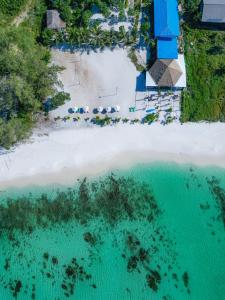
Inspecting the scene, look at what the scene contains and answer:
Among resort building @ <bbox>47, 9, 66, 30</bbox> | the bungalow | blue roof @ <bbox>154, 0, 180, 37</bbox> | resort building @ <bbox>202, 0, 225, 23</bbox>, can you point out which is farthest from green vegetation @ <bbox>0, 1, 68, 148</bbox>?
resort building @ <bbox>202, 0, 225, 23</bbox>

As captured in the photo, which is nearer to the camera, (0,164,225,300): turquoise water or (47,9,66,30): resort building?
(0,164,225,300): turquoise water

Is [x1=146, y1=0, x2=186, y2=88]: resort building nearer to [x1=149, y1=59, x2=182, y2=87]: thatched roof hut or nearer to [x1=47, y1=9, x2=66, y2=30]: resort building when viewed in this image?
[x1=149, y1=59, x2=182, y2=87]: thatched roof hut

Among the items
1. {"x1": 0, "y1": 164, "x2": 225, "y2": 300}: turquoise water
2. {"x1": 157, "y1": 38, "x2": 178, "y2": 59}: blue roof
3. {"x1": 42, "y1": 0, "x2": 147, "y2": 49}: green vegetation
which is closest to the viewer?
{"x1": 0, "y1": 164, "x2": 225, "y2": 300}: turquoise water

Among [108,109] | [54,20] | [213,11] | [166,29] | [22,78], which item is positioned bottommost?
[108,109]

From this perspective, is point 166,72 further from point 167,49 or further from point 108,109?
point 108,109

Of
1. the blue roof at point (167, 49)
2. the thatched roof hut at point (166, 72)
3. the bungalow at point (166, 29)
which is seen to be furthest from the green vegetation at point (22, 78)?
the bungalow at point (166, 29)

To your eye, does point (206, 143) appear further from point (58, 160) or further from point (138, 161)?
point (58, 160)

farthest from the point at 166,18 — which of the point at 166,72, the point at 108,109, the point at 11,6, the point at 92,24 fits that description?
Answer: the point at 11,6

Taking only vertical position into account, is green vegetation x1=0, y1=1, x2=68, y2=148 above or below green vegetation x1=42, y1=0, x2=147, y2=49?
below

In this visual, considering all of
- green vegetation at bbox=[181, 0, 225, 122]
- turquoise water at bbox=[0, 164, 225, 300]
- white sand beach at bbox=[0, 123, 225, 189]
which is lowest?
turquoise water at bbox=[0, 164, 225, 300]
